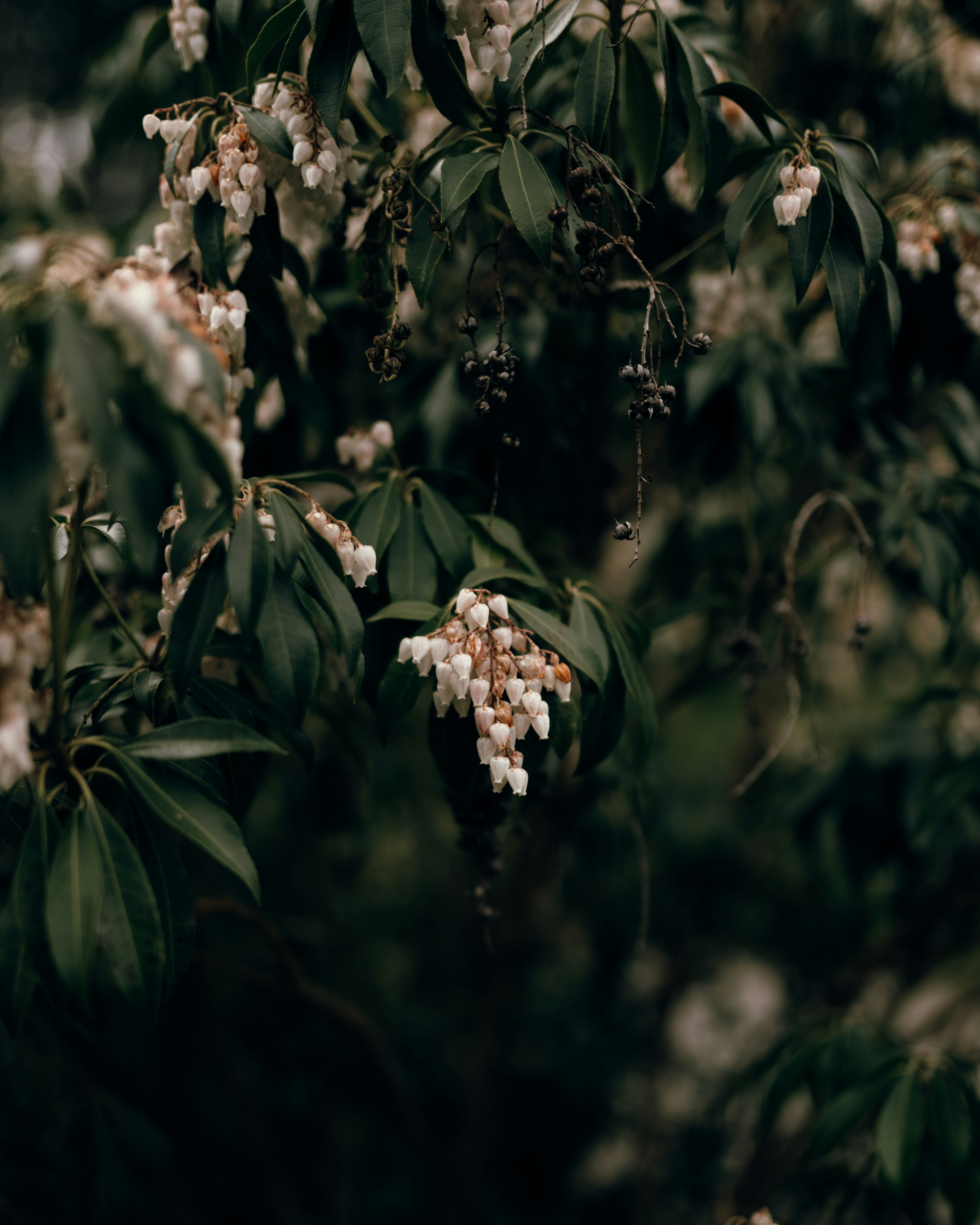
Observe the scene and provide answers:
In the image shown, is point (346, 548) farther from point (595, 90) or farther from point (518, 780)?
point (595, 90)

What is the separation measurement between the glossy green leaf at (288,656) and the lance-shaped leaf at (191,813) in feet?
0.50

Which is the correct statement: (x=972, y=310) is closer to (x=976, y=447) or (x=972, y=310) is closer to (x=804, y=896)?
(x=976, y=447)

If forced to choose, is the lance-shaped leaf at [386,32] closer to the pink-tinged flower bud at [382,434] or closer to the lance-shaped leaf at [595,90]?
the lance-shaped leaf at [595,90]

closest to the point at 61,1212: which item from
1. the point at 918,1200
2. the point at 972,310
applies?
the point at 918,1200

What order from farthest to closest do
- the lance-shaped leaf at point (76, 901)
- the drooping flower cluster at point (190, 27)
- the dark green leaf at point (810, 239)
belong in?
the drooping flower cluster at point (190, 27) → the dark green leaf at point (810, 239) → the lance-shaped leaf at point (76, 901)

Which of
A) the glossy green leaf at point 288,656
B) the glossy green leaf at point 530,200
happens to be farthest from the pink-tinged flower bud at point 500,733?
the glossy green leaf at point 530,200

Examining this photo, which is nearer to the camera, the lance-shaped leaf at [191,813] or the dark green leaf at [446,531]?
the lance-shaped leaf at [191,813]

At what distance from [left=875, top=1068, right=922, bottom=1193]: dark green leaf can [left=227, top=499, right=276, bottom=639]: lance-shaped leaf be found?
149cm

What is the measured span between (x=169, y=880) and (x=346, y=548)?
50 centimetres

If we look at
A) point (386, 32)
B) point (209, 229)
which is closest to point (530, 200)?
point (386, 32)

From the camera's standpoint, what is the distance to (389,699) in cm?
122

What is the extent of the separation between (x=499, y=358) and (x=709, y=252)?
49.8 inches

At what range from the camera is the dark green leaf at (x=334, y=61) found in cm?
120

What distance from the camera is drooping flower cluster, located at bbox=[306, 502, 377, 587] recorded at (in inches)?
48.9
